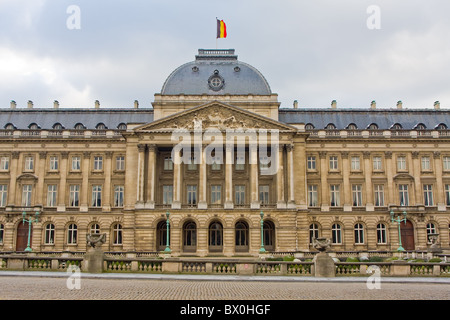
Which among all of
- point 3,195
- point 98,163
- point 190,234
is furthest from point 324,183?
point 3,195

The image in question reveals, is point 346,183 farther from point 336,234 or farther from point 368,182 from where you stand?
point 336,234

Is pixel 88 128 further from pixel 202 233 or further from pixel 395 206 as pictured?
pixel 395 206

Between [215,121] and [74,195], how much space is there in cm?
2182

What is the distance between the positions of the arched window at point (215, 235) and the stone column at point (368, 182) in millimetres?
19715

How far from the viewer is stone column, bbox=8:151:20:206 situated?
6397 cm

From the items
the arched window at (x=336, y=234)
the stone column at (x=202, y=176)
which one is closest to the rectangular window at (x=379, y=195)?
the arched window at (x=336, y=234)

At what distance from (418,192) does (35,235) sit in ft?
166

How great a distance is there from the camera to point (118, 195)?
6475 cm

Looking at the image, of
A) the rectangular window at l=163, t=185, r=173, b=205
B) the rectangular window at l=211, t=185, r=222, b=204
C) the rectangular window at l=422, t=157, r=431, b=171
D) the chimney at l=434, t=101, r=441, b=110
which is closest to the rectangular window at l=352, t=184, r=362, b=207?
the rectangular window at l=422, t=157, r=431, b=171

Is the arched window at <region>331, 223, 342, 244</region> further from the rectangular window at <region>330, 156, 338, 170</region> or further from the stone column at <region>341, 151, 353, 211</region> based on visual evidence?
the rectangular window at <region>330, 156, 338, 170</region>

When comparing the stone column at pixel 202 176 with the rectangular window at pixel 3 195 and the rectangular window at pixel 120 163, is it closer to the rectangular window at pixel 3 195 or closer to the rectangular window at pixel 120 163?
the rectangular window at pixel 120 163
